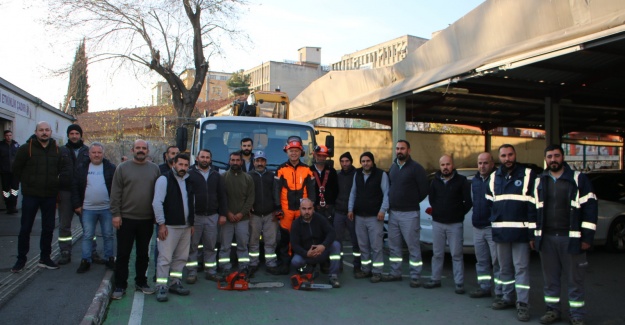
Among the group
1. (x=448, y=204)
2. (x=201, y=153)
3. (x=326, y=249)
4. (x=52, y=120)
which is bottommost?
(x=326, y=249)

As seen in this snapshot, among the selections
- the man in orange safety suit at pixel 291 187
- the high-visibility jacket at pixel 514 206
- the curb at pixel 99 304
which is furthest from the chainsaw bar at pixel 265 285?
the high-visibility jacket at pixel 514 206

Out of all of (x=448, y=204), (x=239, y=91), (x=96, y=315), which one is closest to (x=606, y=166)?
(x=448, y=204)

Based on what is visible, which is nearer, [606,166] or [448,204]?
[448,204]

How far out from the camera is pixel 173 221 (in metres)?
6.53

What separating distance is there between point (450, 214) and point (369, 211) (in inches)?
48.3

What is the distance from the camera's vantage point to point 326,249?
748cm

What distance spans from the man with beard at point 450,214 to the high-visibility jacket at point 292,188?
1.87 metres

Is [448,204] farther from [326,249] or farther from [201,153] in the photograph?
[201,153]

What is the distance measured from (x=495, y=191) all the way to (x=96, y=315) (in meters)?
4.71

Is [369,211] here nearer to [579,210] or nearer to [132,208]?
[579,210]

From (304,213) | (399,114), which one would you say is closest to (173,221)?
(304,213)

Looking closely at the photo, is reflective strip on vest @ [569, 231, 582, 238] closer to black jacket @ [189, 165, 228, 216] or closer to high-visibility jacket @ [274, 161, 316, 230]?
high-visibility jacket @ [274, 161, 316, 230]

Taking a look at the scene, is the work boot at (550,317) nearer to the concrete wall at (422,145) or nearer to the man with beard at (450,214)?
the man with beard at (450,214)

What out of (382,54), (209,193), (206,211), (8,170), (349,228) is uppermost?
(382,54)
